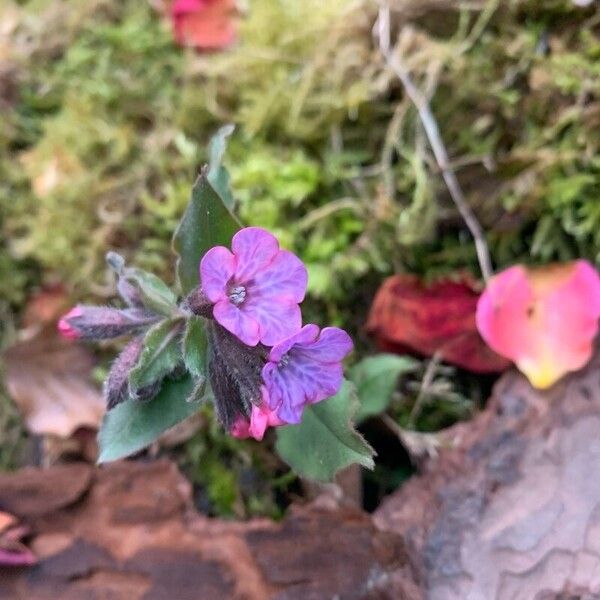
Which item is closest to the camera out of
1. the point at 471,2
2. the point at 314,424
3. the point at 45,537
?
the point at 314,424

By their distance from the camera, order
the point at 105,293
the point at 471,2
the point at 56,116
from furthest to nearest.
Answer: the point at 56,116
the point at 105,293
the point at 471,2

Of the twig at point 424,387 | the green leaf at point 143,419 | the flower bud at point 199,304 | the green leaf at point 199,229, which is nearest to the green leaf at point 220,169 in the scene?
the green leaf at point 199,229

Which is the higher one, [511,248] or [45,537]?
[511,248]

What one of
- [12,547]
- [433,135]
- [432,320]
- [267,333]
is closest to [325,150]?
[433,135]

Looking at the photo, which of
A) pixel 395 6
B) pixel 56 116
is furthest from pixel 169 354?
pixel 56 116

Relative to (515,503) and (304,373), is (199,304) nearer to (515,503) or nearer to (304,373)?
(304,373)

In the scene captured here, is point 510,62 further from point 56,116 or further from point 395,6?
point 56,116

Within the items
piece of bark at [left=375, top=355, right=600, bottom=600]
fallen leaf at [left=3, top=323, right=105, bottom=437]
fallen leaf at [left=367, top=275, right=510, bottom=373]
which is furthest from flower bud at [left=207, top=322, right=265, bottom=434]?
fallen leaf at [left=3, top=323, right=105, bottom=437]
